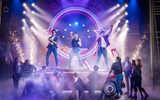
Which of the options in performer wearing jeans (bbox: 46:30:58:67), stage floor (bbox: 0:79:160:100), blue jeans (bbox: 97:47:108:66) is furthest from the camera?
blue jeans (bbox: 97:47:108:66)

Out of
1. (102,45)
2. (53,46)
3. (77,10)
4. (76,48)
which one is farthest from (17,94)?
(77,10)

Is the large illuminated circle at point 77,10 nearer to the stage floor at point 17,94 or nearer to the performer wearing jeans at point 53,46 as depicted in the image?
the performer wearing jeans at point 53,46

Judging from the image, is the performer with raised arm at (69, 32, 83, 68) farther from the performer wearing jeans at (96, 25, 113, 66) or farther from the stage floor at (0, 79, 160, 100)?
the stage floor at (0, 79, 160, 100)

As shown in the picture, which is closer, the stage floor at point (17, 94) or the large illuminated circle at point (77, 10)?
the stage floor at point (17, 94)

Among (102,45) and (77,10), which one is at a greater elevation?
(77,10)

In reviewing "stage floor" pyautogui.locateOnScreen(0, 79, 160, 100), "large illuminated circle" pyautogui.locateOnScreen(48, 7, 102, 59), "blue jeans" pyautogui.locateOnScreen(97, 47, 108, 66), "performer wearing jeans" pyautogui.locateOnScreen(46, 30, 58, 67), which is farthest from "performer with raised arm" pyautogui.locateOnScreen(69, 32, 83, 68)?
"stage floor" pyautogui.locateOnScreen(0, 79, 160, 100)

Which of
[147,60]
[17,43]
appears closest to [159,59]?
[147,60]

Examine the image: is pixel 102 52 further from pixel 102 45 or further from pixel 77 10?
pixel 77 10

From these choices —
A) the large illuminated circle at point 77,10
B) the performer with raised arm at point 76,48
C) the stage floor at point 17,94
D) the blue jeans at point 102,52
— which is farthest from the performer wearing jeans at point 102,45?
the stage floor at point 17,94

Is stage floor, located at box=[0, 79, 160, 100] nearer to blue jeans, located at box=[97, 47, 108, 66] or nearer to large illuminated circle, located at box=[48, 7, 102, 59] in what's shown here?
blue jeans, located at box=[97, 47, 108, 66]

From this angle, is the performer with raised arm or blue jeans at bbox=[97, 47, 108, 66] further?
blue jeans at bbox=[97, 47, 108, 66]

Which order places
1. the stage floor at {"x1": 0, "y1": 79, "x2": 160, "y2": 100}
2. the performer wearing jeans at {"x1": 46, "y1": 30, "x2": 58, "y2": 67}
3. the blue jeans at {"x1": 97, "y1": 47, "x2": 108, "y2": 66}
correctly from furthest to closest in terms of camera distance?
1. the blue jeans at {"x1": 97, "y1": 47, "x2": 108, "y2": 66}
2. the performer wearing jeans at {"x1": 46, "y1": 30, "x2": 58, "y2": 67}
3. the stage floor at {"x1": 0, "y1": 79, "x2": 160, "y2": 100}

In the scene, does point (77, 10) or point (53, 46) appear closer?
point (53, 46)

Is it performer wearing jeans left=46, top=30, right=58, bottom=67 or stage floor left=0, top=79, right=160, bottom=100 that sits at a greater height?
performer wearing jeans left=46, top=30, right=58, bottom=67
